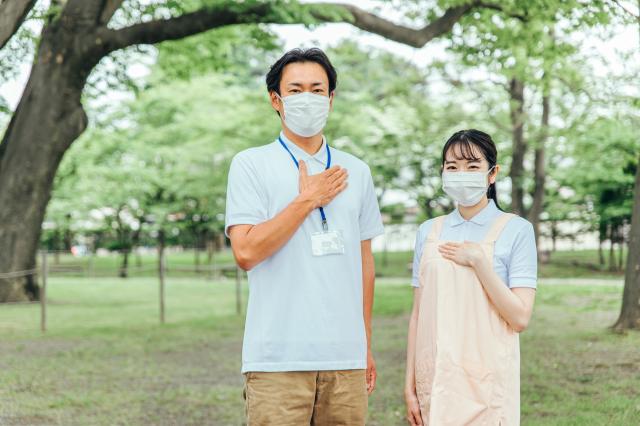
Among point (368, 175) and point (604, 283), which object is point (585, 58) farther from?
point (368, 175)

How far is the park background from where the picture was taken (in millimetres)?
8703

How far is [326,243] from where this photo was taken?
2.84 metres

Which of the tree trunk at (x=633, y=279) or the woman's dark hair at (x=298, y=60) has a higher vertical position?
the woman's dark hair at (x=298, y=60)

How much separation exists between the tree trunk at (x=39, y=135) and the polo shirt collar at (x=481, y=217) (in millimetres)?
12528

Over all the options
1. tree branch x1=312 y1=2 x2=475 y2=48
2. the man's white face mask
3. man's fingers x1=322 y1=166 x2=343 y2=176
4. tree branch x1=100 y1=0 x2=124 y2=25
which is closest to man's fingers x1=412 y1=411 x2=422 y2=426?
man's fingers x1=322 y1=166 x2=343 y2=176

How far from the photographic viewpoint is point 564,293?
61.7 ft

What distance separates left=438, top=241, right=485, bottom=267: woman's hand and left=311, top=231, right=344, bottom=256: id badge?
0.38 m

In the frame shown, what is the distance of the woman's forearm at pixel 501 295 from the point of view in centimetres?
282

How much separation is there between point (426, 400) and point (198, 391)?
18.8 ft

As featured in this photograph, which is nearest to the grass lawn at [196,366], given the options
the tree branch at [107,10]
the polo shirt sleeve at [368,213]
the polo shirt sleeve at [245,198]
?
the polo shirt sleeve at [368,213]

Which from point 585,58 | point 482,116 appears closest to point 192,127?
point 482,116

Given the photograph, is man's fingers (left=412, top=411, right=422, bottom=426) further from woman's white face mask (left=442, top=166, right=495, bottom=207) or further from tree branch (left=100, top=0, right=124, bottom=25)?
tree branch (left=100, top=0, right=124, bottom=25)

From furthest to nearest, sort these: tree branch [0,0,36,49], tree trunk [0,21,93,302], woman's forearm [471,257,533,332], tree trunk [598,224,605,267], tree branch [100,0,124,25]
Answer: tree trunk [598,224,605,267], tree trunk [0,21,93,302], tree branch [100,0,124,25], tree branch [0,0,36,49], woman's forearm [471,257,533,332]

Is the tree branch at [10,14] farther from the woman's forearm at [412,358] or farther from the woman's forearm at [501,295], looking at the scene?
the woman's forearm at [501,295]
